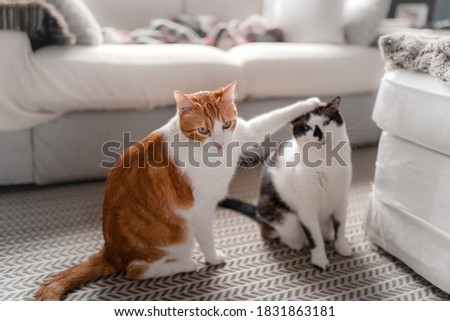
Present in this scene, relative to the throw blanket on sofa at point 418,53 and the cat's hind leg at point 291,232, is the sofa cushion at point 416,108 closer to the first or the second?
the throw blanket on sofa at point 418,53

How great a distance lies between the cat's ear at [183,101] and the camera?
103 centimetres

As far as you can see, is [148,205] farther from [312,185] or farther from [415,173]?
[415,173]

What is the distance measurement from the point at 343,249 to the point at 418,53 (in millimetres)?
616

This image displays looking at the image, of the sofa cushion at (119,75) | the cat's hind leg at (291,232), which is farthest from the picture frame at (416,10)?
the cat's hind leg at (291,232)

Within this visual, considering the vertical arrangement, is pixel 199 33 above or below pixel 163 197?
above

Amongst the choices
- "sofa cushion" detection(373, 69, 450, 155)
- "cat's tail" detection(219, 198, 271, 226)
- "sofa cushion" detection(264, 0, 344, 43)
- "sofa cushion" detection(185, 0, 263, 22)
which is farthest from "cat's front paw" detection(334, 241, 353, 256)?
"sofa cushion" detection(185, 0, 263, 22)

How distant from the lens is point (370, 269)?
1.28 meters

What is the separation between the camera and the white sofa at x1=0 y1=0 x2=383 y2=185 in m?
1.56

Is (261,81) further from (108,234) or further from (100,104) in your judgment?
(108,234)

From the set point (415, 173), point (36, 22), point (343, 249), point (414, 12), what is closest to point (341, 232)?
point (343, 249)

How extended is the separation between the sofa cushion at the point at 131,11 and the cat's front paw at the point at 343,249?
5.51 feet

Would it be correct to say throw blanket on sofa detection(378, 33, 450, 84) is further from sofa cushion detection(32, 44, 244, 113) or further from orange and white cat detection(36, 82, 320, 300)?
sofa cushion detection(32, 44, 244, 113)

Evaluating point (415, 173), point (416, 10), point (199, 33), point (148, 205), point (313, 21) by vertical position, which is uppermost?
point (416, 10)

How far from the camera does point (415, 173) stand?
117 cm
